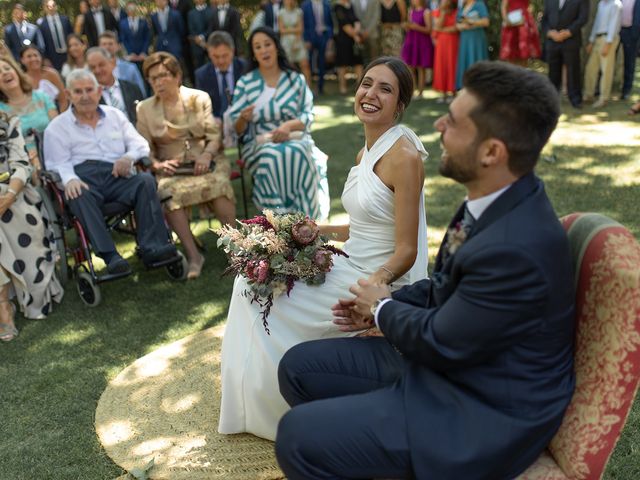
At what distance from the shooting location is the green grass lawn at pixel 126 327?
3.33 m

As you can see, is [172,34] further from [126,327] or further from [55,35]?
[126,327]

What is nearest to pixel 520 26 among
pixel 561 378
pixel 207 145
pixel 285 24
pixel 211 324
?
pixel 285 24

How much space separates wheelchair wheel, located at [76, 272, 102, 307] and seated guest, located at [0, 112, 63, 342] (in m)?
0.22

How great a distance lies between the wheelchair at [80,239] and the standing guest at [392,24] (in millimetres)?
8739

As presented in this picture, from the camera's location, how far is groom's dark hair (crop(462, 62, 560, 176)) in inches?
76.0

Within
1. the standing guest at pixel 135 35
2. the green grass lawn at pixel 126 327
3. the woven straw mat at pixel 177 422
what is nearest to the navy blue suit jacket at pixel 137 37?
the standing guest at pixel 135 35

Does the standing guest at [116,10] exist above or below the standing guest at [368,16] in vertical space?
above

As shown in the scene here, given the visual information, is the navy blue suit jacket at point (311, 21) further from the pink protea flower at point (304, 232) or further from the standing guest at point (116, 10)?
the pink protea flower at point (304, 232)

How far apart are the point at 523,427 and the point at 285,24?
11829mm

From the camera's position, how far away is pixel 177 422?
355 centimetres

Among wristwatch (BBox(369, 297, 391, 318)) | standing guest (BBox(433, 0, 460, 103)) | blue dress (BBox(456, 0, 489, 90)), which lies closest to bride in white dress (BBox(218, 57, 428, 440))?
wristwatch (BBox(369, 297, 391, 318))

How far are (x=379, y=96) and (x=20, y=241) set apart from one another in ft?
10.0

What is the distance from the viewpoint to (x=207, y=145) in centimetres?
585

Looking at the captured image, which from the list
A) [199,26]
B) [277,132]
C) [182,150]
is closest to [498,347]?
[277,132]
